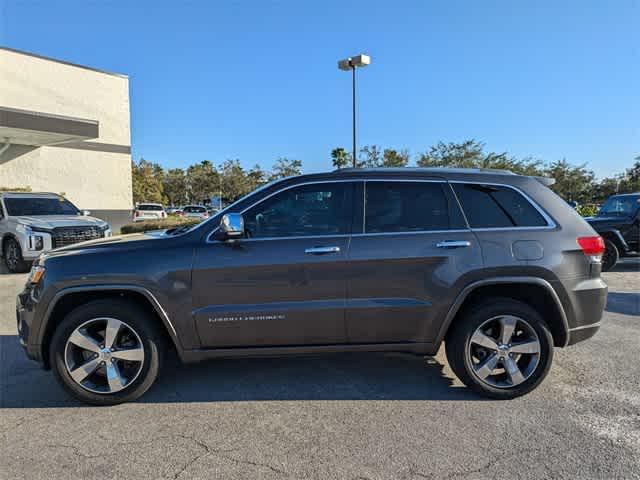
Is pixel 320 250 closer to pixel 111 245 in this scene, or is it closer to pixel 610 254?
pixel 111 245

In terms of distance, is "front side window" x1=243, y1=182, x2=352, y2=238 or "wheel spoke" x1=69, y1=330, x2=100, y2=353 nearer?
"wheel spoke" x1=69, y1=330, x2=100, y2=353

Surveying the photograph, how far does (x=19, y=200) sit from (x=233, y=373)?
9.58 meters

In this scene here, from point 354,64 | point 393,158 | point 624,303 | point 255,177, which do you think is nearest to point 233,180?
point 255,177

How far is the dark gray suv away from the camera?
3498 mm

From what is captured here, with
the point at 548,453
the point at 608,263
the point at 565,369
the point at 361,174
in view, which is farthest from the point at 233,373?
the point at 608,263

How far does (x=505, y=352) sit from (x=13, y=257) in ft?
34.3

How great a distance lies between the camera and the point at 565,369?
13.8 ft

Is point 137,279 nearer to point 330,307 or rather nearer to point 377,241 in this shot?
point 330,307

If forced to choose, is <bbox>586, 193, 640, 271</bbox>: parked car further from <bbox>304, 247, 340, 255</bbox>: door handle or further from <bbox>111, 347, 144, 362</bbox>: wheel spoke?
<bbox>111, 347, 144, 362</bbox>: wheel spoke

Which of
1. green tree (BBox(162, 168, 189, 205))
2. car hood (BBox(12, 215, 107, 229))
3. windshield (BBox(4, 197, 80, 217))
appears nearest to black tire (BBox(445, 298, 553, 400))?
car hood (BBox(12, 215, 107, 229))

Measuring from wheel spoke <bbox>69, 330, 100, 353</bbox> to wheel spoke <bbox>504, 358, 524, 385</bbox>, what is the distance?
10.5 ft

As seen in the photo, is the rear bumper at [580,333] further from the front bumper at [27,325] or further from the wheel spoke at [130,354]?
the front bumper at [27,325]

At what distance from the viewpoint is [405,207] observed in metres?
3.73

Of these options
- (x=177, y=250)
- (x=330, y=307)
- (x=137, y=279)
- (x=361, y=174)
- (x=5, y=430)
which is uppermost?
(x=361, y=174)
